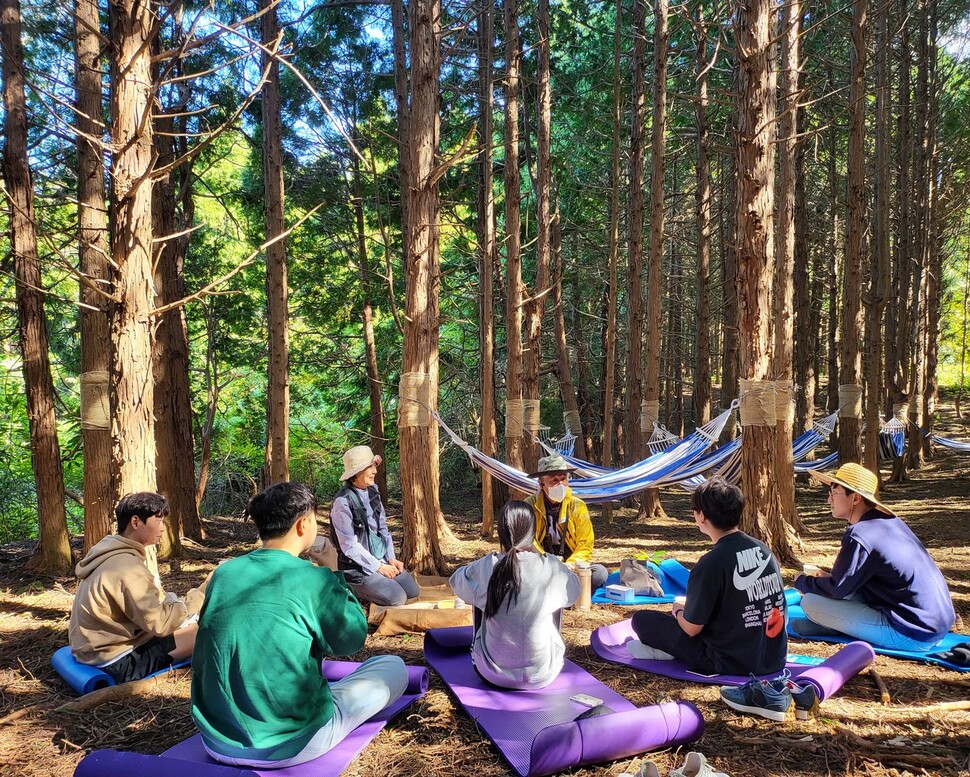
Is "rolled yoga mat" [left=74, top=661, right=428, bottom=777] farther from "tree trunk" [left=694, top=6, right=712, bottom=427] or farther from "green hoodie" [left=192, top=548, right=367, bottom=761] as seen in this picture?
"tree trunk" [left=694, top=6, right=712, bottom=427]

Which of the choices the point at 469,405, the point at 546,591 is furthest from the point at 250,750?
the point at 469,405

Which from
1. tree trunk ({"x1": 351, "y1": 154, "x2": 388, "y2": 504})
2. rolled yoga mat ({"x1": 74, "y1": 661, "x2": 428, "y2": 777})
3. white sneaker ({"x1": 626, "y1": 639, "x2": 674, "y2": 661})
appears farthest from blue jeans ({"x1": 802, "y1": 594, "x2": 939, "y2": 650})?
tree trunk ({"x1": 351, "y1": 154, "x2": 388, "y2": 504})

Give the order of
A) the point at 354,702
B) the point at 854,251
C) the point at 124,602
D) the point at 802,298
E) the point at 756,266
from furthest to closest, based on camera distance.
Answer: the point at 802,298, the point at 854,251, the point at 756,266, the point at 124,602, the point at 354,702

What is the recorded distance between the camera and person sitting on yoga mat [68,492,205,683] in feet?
8.96

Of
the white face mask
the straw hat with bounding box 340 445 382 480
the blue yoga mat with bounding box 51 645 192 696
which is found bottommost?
the blue yoga mat with bounding box 51 645 192 696

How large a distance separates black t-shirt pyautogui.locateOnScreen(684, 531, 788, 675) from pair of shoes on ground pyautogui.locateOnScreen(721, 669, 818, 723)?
173mm

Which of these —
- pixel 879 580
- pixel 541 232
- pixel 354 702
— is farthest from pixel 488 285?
pixel 354 702

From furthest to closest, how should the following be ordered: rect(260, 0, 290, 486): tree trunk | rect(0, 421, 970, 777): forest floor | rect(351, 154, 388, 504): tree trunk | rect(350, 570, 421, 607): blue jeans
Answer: rect(351, 154, 388, 504): tree trunk < rect(260, 0, 290, 486): tree trunk < rect(350, 570, 421, 607): blue jeans < rect(0, 421, 970, 777): forest floor

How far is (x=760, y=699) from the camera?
2418mm

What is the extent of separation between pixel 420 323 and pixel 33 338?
2829 mm

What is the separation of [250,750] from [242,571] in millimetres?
498

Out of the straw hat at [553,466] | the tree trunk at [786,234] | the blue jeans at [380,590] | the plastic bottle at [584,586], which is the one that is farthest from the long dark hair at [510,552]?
the tree trunk at [786,234]

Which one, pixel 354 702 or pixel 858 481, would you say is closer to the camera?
pixel 354 702

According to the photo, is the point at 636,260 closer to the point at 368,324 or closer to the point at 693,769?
the point at 368,324
